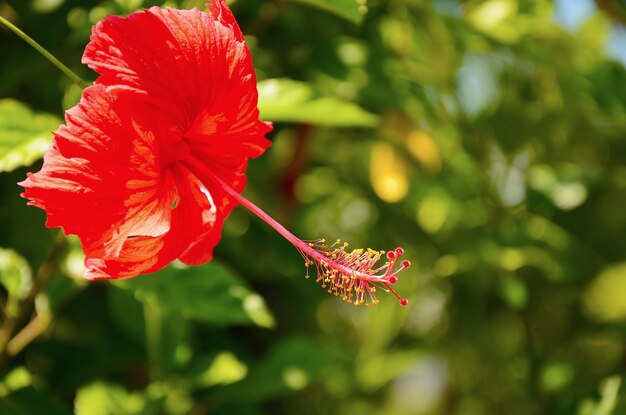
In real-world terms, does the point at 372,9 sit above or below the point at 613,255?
above

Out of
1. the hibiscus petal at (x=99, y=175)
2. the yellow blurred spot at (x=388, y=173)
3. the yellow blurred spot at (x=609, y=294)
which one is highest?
the hibiscus petal at (x=99, y=175)

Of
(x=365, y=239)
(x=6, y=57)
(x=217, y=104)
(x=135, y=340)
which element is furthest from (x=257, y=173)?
(x=217, y=104)

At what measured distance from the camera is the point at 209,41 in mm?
769

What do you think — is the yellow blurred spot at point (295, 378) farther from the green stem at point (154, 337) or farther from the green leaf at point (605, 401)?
the green leaf at point (605, 401)

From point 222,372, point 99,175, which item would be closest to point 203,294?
point 222,372

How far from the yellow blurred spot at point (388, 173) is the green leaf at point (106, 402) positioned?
2.21ft

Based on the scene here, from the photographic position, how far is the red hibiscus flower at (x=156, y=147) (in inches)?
27.9

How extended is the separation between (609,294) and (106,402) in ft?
3.95

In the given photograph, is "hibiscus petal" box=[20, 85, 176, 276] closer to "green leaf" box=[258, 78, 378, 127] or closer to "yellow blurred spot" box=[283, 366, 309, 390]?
"green leaf" box=[258, 78, 378, 127]

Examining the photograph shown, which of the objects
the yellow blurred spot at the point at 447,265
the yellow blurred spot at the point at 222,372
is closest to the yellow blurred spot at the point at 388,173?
the yellow blurred spot at the point at 447,265

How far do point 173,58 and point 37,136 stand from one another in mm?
334

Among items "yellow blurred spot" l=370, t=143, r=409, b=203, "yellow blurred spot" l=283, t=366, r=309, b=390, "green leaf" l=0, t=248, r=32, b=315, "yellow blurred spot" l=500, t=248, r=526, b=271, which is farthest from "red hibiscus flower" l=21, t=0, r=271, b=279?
"yellow blurred spot" l=500, t=248, r=526, b=271

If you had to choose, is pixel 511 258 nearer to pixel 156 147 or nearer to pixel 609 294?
pixel 609 294

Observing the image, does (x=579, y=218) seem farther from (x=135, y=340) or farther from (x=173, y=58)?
(x=173, y=58)
